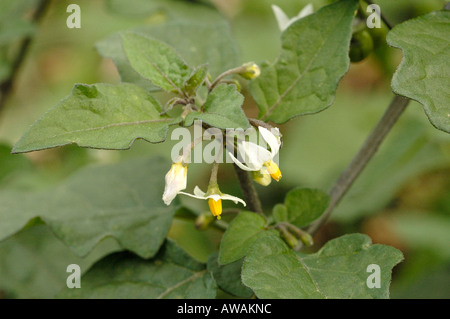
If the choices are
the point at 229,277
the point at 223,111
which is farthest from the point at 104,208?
the point at 223,111

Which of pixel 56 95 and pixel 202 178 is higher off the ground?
pixel 56 95

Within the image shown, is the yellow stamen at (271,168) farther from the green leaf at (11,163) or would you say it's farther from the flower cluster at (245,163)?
the green leaf at (11,163)

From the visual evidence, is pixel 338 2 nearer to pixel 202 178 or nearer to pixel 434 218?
pixel 434 218

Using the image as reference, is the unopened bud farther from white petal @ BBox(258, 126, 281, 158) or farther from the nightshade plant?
white petal @ BBox(258, 126, 281, 158)

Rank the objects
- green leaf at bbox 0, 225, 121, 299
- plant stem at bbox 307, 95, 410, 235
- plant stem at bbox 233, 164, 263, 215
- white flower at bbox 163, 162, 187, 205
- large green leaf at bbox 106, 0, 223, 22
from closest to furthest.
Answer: white flower at bbox 163, 162, 187, 205
plant stem at bbox 233, 164, 263, 215
plant stem at bbox 307, 95, 410, 235
green leaf at bbox 0, 225, 121, 299
large green leaf at bbox 106, 0, 223, 22

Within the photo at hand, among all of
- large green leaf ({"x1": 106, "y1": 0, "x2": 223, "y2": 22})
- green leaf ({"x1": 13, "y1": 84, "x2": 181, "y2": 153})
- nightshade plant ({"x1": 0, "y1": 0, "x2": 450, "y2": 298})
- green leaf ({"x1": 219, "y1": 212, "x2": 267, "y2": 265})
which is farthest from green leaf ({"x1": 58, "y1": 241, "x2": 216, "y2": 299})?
large green leaf ({"x1": 106, "y1": 0, "x2": 223, "y2": 22})
